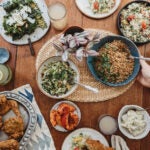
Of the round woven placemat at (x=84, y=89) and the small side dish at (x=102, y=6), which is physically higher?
the small side dish at (x=102, y=6)

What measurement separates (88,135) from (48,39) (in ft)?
1.96

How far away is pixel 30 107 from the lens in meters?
2.17

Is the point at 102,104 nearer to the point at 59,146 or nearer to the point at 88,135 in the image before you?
the point at 88,135

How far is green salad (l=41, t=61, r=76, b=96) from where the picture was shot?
2172mm

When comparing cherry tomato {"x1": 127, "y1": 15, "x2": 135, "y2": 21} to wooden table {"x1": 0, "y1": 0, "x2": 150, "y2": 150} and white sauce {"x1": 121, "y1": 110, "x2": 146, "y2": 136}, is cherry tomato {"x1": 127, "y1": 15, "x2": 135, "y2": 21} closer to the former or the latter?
wooden table {"x1": 0, "y1": 0, "x2": 150, "y2": 150}

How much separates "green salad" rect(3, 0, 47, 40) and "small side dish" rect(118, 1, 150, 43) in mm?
456

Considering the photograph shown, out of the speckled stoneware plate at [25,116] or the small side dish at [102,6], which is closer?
the speckled stoneware plate at [25,116]

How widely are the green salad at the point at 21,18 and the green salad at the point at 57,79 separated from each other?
0.27m

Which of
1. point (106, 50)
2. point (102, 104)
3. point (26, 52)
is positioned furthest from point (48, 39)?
point (102, 104)

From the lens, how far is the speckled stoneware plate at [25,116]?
215 centimetres

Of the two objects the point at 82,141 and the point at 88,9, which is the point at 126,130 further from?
the point at 88,9

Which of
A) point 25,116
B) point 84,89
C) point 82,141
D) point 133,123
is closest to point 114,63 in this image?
point 84,89

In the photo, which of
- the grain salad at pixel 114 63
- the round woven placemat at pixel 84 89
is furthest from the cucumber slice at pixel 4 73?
the grain salad at pixel 114 63

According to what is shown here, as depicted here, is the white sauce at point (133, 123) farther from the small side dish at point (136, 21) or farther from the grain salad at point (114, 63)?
the small side dish at point (136, 21)
